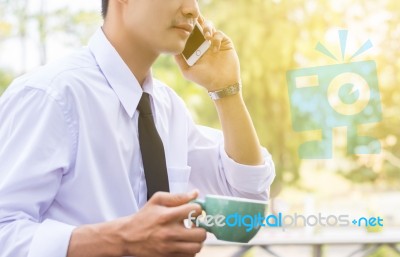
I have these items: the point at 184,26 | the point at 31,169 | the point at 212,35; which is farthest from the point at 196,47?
the point at 31,169

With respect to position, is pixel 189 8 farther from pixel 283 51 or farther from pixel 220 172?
A: pixel 283 51

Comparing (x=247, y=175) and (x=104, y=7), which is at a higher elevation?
(x=104, y=7)

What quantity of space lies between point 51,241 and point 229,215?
0.80ft

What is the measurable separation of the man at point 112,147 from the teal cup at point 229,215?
26 millimetres

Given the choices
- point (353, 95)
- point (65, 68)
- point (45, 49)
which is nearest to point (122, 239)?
point (65, 68)

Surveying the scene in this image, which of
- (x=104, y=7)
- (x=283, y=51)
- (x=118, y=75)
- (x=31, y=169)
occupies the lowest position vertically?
(x=283, y=51)

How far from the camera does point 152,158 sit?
100cm

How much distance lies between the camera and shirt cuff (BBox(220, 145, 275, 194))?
1.16 m

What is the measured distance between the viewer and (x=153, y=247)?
75 cm

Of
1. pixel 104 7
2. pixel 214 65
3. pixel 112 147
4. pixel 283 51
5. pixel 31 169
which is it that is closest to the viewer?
pixel 31 169

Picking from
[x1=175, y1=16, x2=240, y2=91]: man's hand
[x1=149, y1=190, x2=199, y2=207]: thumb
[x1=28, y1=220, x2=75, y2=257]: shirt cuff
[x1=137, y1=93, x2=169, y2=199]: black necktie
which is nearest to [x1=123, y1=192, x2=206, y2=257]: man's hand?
[x1=149, y1=190, x2=199, y2=207]: thumb

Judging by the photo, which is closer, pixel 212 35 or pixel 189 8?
pixel 189 8

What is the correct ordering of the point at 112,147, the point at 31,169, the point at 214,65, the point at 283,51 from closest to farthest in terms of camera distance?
1. the point at 31,169
2. the point at 112,147
3. the point at 214,65
4. the point at 283,51

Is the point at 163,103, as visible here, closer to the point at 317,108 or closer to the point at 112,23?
the point at 112,23
